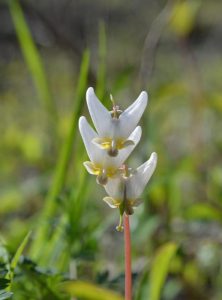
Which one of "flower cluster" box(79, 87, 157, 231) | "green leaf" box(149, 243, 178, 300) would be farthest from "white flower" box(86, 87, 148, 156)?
"green leaf" box(149, 243, 178, 300)

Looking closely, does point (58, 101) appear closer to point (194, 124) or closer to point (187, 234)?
point (194, 124)

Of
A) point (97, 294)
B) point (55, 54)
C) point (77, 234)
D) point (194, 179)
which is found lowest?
point (97, 294)

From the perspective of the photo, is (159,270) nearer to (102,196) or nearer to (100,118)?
(100,118)

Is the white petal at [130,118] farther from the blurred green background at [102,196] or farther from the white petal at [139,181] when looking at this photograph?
the blurred green background at [102,196]

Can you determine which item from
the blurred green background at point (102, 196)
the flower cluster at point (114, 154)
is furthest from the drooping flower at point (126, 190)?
the blurred green background at point (102, 196)

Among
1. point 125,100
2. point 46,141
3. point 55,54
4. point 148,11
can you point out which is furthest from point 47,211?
point 148,11

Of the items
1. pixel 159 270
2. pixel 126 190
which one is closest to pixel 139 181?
pixel 126 190
